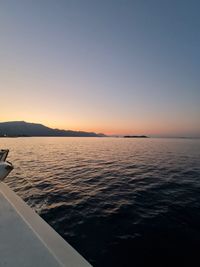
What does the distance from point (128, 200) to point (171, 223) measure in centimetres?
344

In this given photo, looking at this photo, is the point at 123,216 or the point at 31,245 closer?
the point at 31,245

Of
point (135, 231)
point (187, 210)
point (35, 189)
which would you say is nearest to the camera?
point (135, 231)

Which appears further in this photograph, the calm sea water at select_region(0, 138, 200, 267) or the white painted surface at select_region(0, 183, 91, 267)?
the calm sea water at select_region(0, 138, 200, 267)

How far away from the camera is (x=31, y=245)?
3.94m

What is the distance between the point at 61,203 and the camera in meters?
11.0

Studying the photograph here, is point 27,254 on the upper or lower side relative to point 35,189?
upper

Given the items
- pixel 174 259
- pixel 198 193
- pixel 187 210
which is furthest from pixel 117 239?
pixel 198 193

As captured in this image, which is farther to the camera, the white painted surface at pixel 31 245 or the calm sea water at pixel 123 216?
the calm sea water at pixel 123 216

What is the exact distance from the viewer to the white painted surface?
3434 millimetres

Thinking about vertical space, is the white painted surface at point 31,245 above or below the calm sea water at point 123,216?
above

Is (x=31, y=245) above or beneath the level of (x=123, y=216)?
above

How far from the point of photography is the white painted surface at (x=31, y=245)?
3.43 m

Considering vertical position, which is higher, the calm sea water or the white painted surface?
the white painted surface

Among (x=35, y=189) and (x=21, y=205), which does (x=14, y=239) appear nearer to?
(x=21, y=205)
